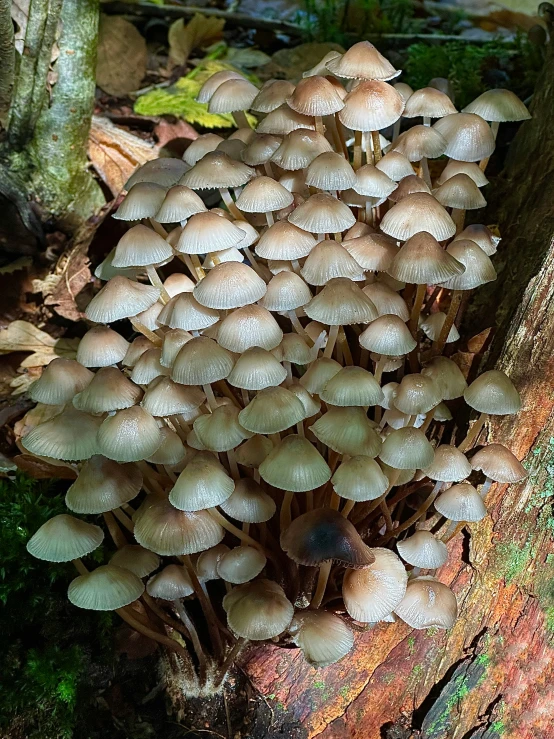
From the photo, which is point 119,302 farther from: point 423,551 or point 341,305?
point 423,551

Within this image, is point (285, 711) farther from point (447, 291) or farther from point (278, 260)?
point (447, 291)

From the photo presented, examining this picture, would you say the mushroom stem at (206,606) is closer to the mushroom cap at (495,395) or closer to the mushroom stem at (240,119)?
the mushroom cap at (495,395)

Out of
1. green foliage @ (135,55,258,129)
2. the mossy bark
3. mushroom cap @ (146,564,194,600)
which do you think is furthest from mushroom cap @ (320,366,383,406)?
green foliage @ (135,55,258,129)

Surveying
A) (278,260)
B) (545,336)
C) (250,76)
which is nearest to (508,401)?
(545,336)

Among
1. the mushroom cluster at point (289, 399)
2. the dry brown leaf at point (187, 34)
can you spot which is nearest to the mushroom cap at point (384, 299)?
the mushroom cluster at point (289, 399)

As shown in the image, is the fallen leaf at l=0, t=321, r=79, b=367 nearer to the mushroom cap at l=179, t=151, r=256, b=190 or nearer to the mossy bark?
the mossy bark

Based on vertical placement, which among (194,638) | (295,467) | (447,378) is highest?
(447,378)

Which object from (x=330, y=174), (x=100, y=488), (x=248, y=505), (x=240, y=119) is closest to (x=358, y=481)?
(x=248, y=505)
